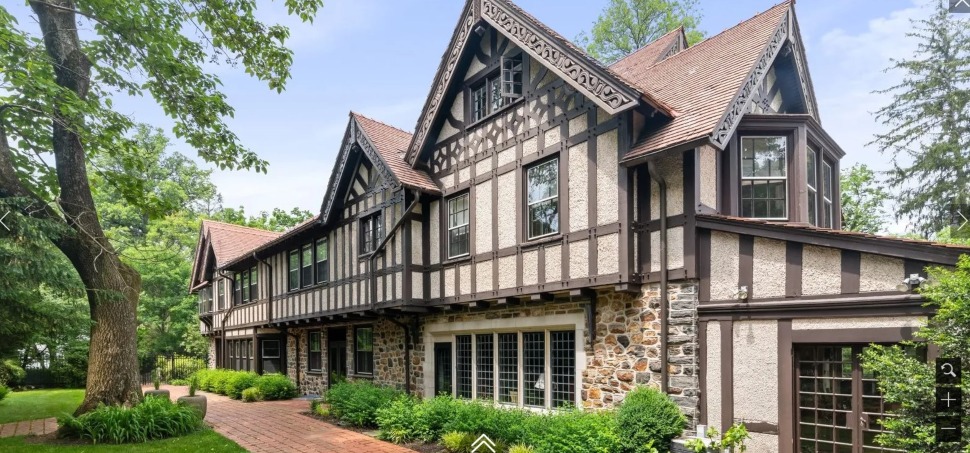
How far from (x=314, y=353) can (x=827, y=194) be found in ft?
53.0

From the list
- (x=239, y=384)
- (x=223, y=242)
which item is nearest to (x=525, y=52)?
(x=239, y=384)

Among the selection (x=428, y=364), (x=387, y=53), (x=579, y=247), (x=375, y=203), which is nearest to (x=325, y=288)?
(x=375, y=203)

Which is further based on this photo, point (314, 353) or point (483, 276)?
point (314, 353)

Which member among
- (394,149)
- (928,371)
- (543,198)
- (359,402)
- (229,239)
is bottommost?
(359,402)

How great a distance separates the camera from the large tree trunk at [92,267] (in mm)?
11750

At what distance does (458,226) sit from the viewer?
12.7 metres

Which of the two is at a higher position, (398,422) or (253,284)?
(253,284)

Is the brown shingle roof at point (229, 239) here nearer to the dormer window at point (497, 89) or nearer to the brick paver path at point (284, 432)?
the brick paver path at point (284, 432)

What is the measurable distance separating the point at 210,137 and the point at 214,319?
18402 mm

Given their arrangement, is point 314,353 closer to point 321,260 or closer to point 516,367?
point 321,260

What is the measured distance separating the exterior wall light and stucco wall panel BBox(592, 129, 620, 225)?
3.78 meters

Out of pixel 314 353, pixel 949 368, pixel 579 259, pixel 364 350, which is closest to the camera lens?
pixel 949 368

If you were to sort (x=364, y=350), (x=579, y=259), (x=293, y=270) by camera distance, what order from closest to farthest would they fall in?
1. (x=579, y=259)
2. (x=364, y=350)
3. (x=293, y=270)

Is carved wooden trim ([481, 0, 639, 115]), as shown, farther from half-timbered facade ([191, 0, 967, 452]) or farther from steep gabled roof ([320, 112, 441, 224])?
steep gabled roof ([320, 112, 441, 224])
